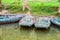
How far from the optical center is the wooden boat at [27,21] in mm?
19700

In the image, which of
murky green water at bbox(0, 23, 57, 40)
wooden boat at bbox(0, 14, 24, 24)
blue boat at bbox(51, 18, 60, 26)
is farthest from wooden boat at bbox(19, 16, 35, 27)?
blue boat at bbox(51, 18, 60, 26)

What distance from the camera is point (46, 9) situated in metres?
22.8

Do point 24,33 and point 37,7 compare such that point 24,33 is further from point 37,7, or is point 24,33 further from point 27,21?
point 37,7

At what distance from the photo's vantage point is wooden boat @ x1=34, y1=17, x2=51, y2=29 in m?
19.2

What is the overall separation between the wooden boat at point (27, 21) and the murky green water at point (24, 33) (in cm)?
44

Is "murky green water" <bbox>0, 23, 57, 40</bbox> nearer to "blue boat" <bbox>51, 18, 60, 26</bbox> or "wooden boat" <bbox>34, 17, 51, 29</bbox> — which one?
"wooden boat" <bbox>34, 17, 51, 29</bbox>

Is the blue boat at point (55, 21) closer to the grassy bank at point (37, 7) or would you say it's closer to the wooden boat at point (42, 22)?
the wooden boat at point (42, 22)

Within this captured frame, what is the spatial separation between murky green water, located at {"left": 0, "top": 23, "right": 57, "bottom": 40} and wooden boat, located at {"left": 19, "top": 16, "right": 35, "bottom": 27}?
1.46ft

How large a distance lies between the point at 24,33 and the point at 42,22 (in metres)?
1.95

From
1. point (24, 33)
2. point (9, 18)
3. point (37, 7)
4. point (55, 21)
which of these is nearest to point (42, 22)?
point (55, 21)

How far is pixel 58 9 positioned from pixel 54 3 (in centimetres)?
166

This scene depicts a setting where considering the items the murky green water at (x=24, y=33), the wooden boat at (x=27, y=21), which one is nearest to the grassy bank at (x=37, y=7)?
the wooden boat at (x=27, y=21)

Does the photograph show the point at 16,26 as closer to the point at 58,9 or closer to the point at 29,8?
the point at 29,8

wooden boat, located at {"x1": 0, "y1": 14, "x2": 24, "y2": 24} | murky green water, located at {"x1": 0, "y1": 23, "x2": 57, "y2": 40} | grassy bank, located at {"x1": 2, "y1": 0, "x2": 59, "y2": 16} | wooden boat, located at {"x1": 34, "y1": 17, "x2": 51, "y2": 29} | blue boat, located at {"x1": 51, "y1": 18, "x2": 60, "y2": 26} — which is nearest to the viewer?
murky green water, located at {"x1": 0, "y1": 23, "x2": 57, "y2": 40}
